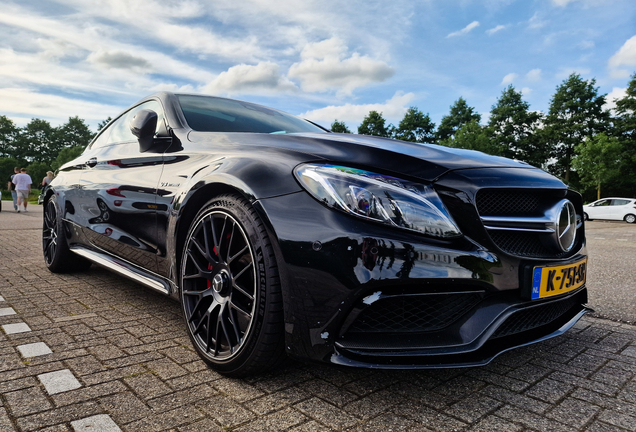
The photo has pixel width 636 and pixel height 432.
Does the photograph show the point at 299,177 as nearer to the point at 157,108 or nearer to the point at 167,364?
the point at 167,364

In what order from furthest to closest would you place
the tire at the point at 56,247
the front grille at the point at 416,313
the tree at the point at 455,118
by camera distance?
the tree at the point at 455,118, the tire at the point at 56,247, the front grille at the point at 416,313

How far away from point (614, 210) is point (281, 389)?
24.5m

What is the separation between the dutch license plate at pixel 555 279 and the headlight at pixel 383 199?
412mm

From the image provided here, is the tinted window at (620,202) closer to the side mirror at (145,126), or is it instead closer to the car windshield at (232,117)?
the car windshield at (232,117)

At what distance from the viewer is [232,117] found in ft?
9.98

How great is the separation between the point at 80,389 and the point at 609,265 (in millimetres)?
6005

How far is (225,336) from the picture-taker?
2000 millimetres

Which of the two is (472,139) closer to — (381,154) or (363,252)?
(381,154)

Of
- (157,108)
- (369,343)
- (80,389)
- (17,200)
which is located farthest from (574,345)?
(17,200)

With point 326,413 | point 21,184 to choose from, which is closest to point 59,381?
point 326,413

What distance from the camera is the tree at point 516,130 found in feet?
169

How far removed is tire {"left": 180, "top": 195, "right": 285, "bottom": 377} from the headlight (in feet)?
1.04

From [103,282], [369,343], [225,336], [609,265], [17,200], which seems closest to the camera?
[369,343]

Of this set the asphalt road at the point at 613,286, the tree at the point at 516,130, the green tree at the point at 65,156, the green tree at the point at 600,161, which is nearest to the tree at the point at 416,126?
the tree at the point at 516,130
